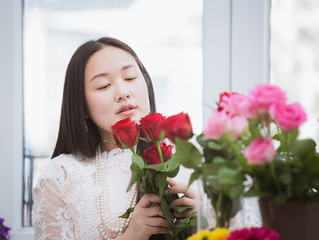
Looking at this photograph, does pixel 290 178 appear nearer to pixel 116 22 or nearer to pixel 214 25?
pixel 214 25

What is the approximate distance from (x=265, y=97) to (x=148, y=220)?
418 mm

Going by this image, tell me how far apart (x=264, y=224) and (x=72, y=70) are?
0.77 meters

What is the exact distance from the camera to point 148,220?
74cm

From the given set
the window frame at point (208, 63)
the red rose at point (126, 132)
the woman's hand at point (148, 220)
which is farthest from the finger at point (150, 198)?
the window frame at point (208, 63)

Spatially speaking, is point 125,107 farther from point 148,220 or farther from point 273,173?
point 273,173

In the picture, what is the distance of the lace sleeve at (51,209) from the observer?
3.18 ft

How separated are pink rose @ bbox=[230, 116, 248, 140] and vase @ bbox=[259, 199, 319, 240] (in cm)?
9

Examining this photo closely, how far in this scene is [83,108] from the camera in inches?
41.9

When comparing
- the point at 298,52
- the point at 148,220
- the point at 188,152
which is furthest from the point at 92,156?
the point at 298,52

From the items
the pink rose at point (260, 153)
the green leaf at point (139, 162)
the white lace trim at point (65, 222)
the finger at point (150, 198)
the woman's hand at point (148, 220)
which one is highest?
the pink rose at point (260, 153)

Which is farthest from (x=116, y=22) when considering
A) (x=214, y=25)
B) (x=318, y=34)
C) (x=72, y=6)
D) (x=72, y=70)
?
(x=318, y=34)

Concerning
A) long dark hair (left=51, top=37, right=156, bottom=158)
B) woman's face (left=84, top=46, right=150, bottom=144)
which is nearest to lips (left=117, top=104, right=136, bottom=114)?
woman's face (left=84, top=46, right=150, bottom=144)

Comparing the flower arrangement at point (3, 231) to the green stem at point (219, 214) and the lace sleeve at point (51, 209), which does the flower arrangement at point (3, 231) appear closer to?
the lace sleeve at point (51, 209)

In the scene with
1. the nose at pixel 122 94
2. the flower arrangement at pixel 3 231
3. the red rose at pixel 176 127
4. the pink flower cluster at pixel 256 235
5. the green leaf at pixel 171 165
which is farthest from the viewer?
the flower arrangement at pixel 3 231
